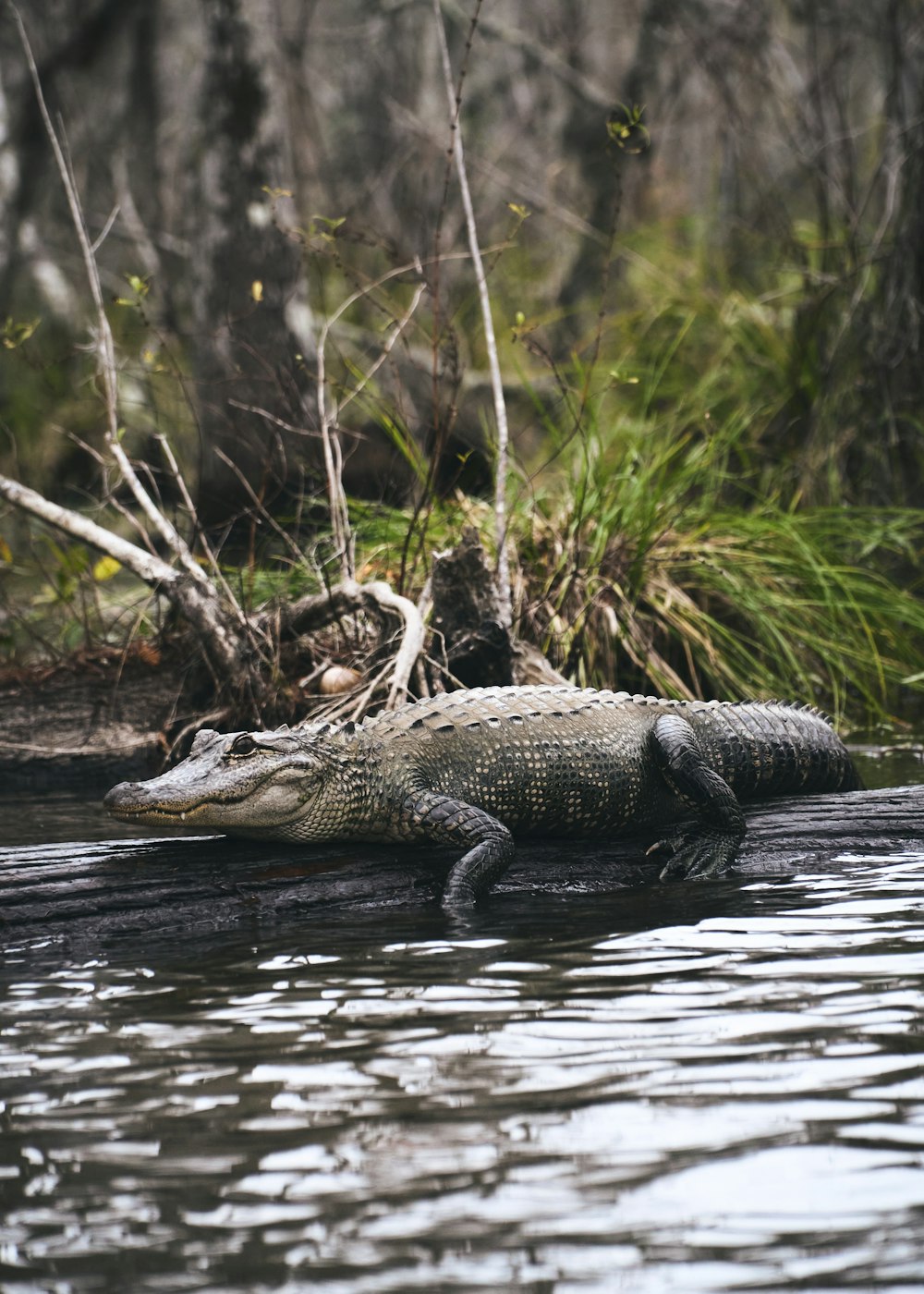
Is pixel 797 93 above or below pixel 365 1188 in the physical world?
above

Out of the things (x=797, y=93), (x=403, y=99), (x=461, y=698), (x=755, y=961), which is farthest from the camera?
(x=403, y=99)

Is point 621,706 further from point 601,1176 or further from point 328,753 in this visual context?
point 601,1176

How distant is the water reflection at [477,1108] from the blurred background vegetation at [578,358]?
10.6ft

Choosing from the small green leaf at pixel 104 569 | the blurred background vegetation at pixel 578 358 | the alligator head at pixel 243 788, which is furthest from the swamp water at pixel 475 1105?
the small green leaf at pixel 104 569

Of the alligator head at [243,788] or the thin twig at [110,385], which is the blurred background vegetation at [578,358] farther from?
the alligator head at [243,788]

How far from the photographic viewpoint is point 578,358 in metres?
9.30

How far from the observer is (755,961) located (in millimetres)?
3635

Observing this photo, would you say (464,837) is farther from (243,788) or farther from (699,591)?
(699,591)

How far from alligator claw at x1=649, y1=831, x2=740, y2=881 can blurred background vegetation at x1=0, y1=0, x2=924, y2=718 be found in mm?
2422

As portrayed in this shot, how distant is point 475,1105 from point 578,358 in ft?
23.4

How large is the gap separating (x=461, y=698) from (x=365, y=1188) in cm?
255

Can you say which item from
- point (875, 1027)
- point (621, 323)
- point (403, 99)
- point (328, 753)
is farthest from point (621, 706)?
point (403, 99)

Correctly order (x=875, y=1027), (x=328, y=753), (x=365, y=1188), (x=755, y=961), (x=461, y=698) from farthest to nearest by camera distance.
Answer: (x=461, y=698) < (x=328, y=753) < (x=755, y=961) < (x=875, y=1027) < (x=365, y=1188)

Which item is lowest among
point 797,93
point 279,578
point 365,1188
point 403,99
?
point 365,1188
